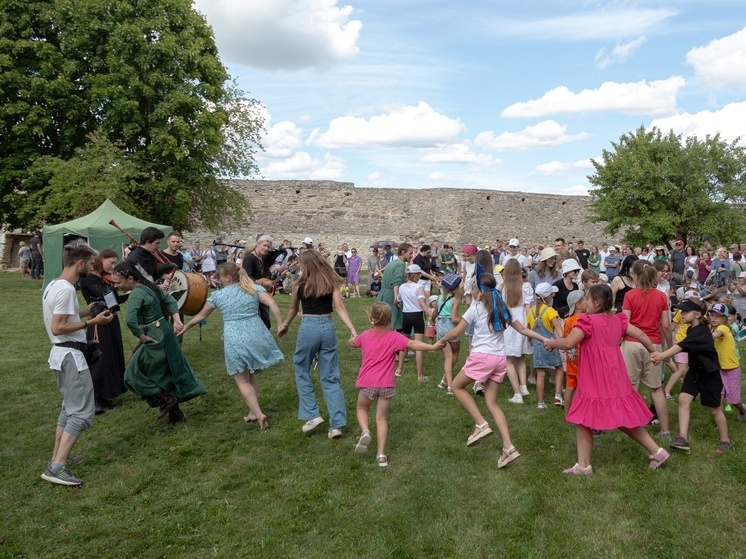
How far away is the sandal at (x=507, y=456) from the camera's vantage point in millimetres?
4887

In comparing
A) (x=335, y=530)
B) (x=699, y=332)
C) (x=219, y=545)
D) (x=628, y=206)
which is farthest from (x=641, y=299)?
(x=628, y=206)

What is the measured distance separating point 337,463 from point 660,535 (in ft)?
8.16

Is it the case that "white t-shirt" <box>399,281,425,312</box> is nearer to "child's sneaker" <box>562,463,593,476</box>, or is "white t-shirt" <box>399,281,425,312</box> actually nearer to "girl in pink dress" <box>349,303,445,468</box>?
"girl in pink dress" <box>349,303,445,468</box>

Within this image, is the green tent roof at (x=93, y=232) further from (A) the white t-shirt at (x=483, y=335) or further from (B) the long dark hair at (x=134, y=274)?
(A) the white t-shirt at (x=483, y=335)

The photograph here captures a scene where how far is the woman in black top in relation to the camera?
5.52 metres

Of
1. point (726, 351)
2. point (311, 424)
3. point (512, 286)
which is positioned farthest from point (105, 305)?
point (726, 351)

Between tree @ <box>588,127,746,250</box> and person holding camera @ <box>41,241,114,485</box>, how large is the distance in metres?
26.8

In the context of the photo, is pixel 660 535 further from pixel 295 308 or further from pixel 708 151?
pixel 708 151

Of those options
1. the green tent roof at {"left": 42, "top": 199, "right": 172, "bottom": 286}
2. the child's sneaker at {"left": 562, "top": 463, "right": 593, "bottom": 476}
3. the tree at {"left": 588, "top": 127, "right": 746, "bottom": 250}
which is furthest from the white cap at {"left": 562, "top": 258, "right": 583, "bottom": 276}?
the tree at {"left": 588, "top": 127, "right": 746, "bottom": 250}

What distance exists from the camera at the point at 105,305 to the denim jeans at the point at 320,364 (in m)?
1.66

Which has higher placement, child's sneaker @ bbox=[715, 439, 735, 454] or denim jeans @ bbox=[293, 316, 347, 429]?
denim jeans @ bbox=[293, 316, 347, 429]

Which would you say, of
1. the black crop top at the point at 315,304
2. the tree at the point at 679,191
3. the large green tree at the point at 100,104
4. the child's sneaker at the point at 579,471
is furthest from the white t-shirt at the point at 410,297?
the tree at the point at 679,191

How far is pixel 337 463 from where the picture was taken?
5.07 metres

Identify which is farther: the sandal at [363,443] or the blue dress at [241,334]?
the blue dress at [241,334]
